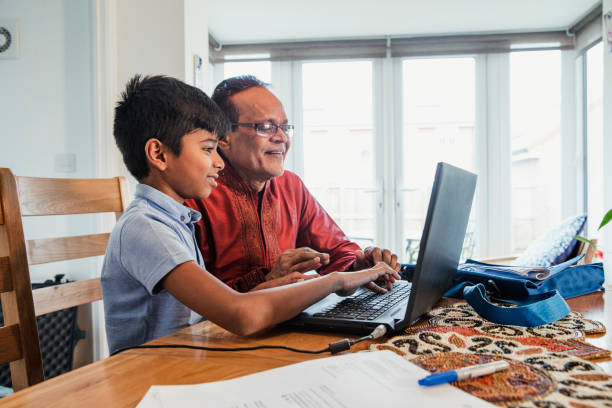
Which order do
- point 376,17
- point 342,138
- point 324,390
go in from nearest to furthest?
point 324,390 → point 376,17 → point 342,138

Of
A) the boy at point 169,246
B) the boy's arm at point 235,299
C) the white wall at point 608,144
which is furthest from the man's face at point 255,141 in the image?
the white wall at point 608,144

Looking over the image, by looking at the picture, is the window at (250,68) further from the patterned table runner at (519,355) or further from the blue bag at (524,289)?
the patterned table runner at (519,355)

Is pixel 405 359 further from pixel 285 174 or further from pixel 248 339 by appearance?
pixel 285 174

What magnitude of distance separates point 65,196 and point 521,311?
1.11 m

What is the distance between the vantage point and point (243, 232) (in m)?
1.32

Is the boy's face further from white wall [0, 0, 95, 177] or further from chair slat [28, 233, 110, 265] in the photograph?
white wall [0, 0, 95, 177]

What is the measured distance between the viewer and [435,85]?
→ 4254mm

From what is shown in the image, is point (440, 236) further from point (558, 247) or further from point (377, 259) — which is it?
point (558, 247)

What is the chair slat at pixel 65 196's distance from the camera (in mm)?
997

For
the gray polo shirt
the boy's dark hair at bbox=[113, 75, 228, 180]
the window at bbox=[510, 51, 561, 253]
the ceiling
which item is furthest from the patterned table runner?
the window at bbox=[510, 51, 561, 253]

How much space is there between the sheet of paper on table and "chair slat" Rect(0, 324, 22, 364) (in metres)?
0.48

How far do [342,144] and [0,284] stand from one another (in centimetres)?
373

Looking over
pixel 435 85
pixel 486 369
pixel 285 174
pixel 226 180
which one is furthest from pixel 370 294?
pixel 435 85

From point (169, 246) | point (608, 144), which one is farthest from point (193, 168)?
point (608, 144)
